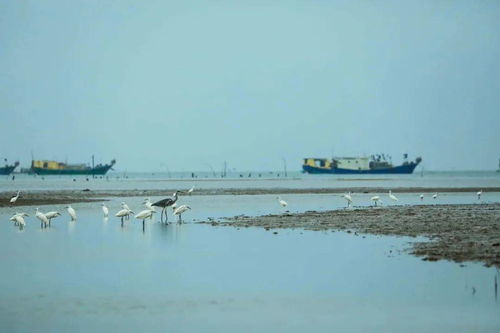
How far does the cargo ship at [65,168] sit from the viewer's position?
186 metres

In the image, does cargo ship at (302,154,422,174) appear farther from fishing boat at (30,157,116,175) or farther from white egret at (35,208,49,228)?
white egret at (35,208,49,228)

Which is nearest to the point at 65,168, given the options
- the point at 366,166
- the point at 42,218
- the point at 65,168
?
the point at 65,168

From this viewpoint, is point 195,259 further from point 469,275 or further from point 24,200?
point 24,200

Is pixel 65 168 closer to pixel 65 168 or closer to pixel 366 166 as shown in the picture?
pixel 65 168

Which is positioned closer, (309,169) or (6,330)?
(6,330)

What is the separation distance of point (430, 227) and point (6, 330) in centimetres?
1678

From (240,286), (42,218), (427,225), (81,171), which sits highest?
(81,171)

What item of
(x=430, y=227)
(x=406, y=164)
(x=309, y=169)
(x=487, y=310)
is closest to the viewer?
(x=487, y=310)

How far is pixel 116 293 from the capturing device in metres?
15.7

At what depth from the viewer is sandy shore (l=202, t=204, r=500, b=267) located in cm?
1958

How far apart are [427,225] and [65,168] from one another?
17043 cm

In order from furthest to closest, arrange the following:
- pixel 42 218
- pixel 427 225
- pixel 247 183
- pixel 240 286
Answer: pixel 247 183
pixel 42 218
pixel 427 225
pixel 240 286

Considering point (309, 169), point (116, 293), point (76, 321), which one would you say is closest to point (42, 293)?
point (116, 293)

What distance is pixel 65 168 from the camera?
190500 mm
